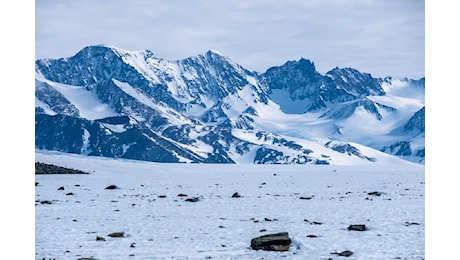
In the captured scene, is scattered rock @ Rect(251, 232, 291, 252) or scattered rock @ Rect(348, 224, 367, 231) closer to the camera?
scattered rock @ Rect(251, 232, 291, 252)

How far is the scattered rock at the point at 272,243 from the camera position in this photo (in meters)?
26.8

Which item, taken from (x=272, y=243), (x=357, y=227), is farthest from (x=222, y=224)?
(x=272, y=243)

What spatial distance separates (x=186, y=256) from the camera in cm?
2569

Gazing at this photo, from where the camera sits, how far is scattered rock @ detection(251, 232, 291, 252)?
1055 inches

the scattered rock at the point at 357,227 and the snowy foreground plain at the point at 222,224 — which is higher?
the scattered rock at the point at 357,227

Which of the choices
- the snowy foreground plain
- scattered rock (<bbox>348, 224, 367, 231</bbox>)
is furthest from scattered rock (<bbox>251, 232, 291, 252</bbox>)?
scattered rock (<bbox>348, 224, 367, 231</bbox>)

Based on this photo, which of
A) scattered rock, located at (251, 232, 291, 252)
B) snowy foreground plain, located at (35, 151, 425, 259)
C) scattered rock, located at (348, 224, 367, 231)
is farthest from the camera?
scattered rock, located at (348, 224, 367, 231)

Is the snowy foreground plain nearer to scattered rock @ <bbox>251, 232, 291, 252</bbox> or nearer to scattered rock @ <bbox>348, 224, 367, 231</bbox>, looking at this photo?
scattered rock @ <bbox>251, 232, 291, 252</bbox>

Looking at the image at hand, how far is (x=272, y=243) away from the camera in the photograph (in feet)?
89.2

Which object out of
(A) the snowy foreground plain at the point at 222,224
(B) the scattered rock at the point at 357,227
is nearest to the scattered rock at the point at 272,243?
(A) the snowy foreground plain at the point at 222,224

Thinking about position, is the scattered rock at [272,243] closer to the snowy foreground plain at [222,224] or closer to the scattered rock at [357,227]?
the snowy foreground plain at [222,224]

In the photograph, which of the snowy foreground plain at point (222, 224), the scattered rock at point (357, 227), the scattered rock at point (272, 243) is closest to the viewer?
the snowy foreground plain at point (222, 224)

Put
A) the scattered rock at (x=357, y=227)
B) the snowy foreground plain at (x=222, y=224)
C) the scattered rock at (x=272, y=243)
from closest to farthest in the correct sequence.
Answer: the snowy foreground plain at (x=222, y=224) < the scattered rock at (x=272, y=243) < the scattered rock at (x=357, y=227)
